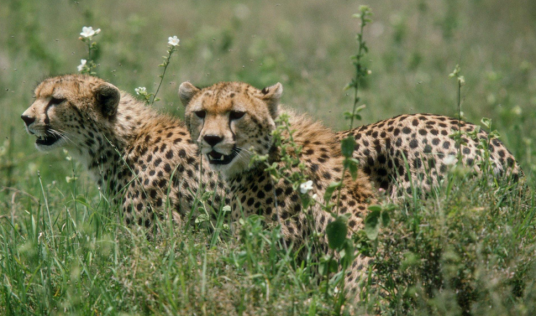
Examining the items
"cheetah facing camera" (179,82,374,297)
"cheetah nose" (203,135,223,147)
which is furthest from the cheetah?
"cheetah nose" (203,135,223,147)

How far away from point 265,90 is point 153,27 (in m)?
7.64

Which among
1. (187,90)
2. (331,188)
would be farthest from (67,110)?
(331,188)

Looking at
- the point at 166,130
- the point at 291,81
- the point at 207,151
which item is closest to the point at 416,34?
the point at 291,81

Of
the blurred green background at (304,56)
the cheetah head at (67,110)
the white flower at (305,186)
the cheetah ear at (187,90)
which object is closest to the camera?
the white flower at (305,186)

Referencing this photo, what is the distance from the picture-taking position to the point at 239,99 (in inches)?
154

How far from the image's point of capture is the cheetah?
408 centimetres

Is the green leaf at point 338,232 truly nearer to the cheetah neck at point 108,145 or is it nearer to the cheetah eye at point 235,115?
the cheetah eye at point 235,115

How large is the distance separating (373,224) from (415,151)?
1.33 m

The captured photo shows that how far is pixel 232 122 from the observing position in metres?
3.88

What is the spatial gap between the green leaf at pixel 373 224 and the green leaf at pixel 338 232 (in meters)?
0.12

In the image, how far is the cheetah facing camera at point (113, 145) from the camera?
4305 millimetres

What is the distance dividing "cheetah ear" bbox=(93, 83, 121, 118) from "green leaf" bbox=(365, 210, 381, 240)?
2134mm

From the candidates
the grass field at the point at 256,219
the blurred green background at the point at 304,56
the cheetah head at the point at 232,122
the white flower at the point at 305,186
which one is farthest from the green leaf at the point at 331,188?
the blurred green background at the point at 304,56

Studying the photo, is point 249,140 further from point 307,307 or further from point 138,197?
point 307,307
